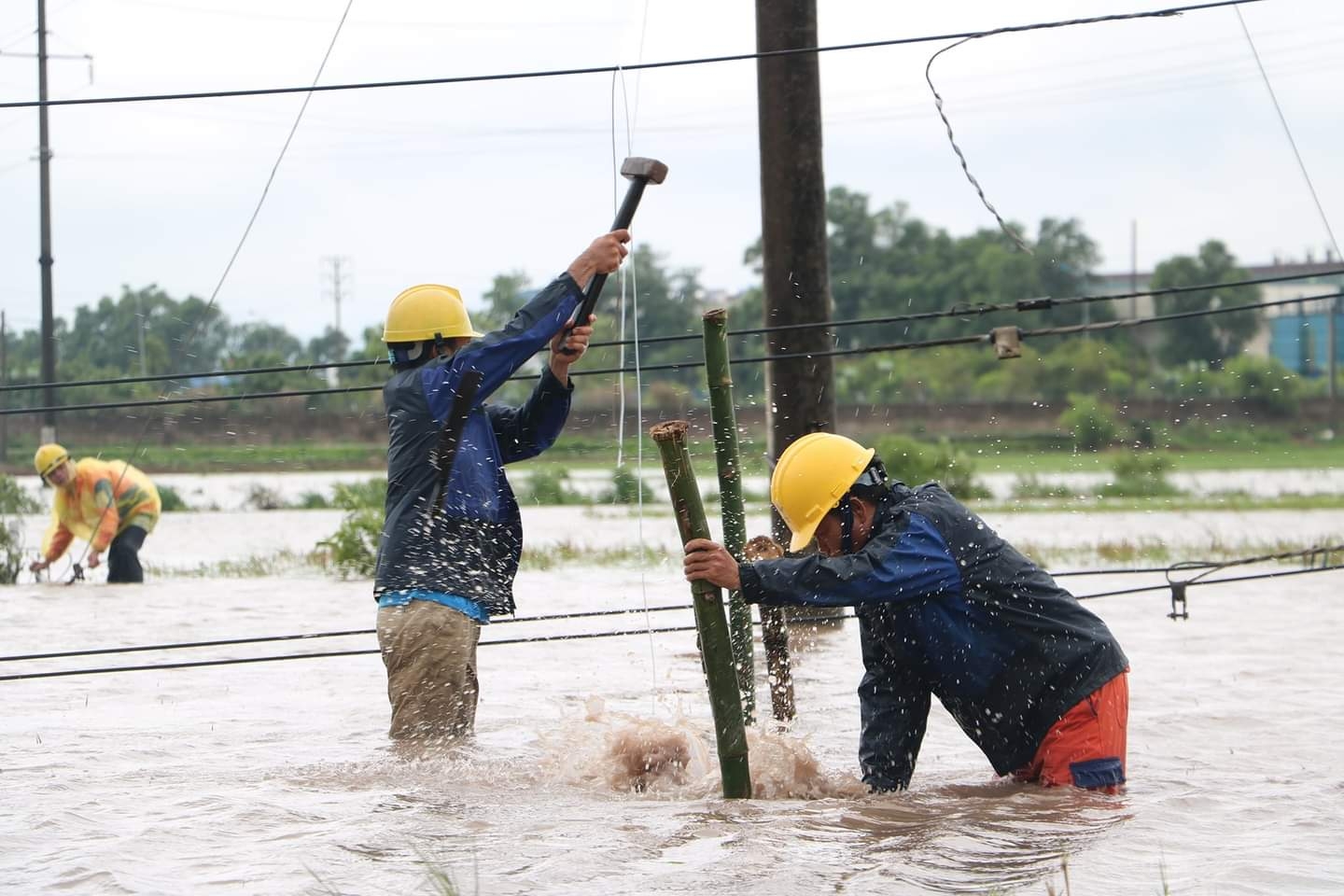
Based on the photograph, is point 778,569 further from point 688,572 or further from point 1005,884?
point 1005,884

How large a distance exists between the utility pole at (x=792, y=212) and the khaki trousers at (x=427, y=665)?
120 inches

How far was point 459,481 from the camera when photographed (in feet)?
18.7

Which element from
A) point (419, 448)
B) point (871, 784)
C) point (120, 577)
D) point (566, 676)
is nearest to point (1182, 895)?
point (871, 784)

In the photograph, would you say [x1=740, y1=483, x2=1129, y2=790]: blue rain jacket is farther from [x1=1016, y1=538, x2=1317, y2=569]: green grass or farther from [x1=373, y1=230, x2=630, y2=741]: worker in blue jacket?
[x1=1016, y1=538, x2=1317, y2=569]: green grass

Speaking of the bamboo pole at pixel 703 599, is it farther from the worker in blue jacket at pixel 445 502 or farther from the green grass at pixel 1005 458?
the green grass at pixel 1005 458

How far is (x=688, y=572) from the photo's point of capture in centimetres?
478

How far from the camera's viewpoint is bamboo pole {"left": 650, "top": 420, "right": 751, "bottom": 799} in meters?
4.96

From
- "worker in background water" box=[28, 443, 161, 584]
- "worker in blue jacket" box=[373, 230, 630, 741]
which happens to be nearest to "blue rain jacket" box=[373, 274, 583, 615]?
"worker in blue jacket" box=[373, 230, 630, 741]

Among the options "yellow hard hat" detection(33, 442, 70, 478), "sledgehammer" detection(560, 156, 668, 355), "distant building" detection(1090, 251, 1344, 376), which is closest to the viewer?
"sledgehammer" detection(560, 156, 668, 355)

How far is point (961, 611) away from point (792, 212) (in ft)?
13.7

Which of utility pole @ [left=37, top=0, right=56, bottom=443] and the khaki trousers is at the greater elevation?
utility pole @ [left=37, top=0, right=56, bottom=443]

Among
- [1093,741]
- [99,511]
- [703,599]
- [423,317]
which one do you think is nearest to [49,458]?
[99,511]

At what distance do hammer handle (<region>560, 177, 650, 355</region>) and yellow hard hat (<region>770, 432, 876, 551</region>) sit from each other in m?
1.14

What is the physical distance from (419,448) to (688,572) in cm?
136
